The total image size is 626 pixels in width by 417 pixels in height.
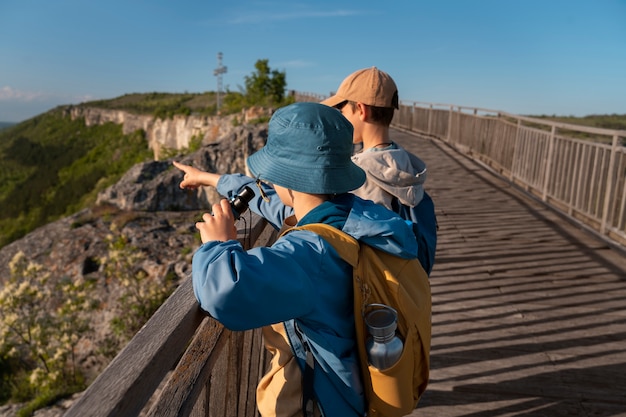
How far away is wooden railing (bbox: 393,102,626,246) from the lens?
6406 mm

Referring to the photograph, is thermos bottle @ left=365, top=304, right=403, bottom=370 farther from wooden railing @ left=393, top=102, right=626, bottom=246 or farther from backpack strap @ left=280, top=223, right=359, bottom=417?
wooden railing @ left=393, top=102, right=626, bottom=246

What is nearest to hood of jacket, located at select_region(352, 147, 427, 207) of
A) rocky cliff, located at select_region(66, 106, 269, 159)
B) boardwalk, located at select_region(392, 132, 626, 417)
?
boardwalk, located at select_region(392, 132, 626, 417)

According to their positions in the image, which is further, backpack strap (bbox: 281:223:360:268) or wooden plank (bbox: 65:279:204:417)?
backpack strap (bbox: 281:223:360:268)

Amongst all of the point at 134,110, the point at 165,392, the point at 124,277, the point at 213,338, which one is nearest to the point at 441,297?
the point at 213,338

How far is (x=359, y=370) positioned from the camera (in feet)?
5.21

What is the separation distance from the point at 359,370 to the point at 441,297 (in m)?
3.56

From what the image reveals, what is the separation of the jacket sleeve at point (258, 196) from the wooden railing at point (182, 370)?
4.3 inches

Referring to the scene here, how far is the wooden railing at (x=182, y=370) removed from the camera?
1159 mm

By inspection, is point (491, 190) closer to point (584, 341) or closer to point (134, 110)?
point (584, 341)

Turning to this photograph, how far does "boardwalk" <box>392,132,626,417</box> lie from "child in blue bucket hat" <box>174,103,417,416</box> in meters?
1.87

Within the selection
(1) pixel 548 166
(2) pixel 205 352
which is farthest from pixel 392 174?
(1) pixel 548 166

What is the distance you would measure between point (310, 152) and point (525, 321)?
353cm

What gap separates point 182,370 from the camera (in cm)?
163

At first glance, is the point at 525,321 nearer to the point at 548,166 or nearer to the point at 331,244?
the point at 331,244
